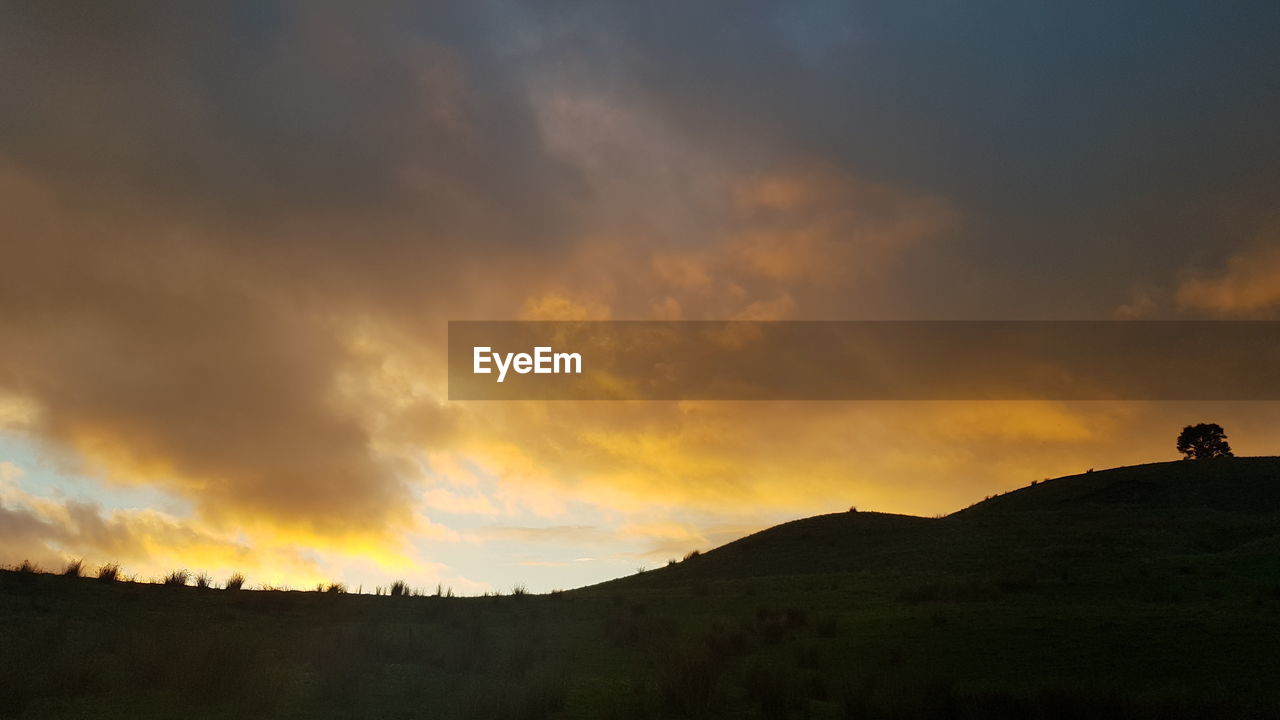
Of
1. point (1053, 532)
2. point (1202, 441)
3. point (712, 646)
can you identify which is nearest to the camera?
point (712, 646)

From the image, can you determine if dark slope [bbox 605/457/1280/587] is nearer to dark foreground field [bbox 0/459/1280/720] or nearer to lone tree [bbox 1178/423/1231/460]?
dark foreground field [bbox 0/459/1280/720]

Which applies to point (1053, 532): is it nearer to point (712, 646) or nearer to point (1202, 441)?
point (712, 646)

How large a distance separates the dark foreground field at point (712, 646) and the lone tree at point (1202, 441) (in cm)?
5322

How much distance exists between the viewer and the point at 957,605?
27.8 metres

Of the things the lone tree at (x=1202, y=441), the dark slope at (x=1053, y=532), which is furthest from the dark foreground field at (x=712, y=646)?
the lone tree at (x=1202, y=441)

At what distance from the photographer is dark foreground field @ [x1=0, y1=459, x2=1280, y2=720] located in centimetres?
1498

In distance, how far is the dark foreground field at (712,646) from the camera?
15.0 m

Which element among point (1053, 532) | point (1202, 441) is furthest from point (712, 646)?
point (1202, 441)

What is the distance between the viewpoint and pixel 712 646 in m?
22.8

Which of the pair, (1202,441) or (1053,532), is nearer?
(1053,532)

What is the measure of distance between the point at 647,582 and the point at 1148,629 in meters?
38.0

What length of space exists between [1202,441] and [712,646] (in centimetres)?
8642

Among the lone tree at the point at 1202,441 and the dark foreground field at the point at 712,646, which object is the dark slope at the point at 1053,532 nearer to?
the dark foreground field at the point at 712,646

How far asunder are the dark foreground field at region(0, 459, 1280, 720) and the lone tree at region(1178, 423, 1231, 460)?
2095 inches
